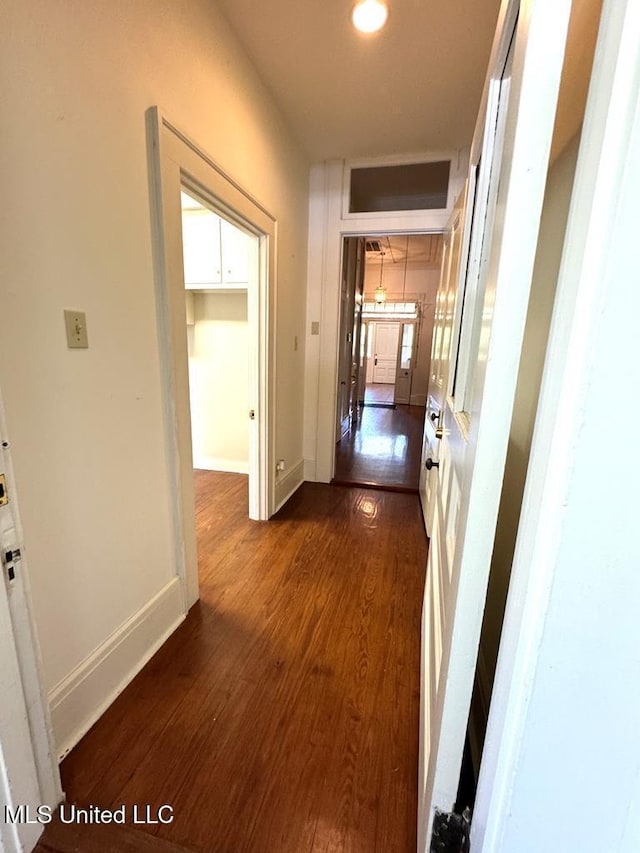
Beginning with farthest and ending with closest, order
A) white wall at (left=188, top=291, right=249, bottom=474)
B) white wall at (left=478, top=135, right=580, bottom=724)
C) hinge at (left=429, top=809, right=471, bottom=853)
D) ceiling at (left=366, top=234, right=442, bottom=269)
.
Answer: ceiling at (left=366, top=234, right=442, bottom=269) → white wall at (left=188, top=291, right=249, bottom=474) → white wall at (left=478, top=135, right=580, bottom=724) → hinge at (left=429, top=809, right=471, bottom=853)

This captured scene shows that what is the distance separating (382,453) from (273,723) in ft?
11.2

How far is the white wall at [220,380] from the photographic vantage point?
133 inches

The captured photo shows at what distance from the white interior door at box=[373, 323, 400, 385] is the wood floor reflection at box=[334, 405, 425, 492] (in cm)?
313

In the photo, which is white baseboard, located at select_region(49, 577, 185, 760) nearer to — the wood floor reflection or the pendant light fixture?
the wood floor reflection

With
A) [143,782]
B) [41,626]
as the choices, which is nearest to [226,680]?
[143,782]

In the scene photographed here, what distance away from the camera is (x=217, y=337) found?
3.44 meters

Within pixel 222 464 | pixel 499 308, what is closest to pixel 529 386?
pixel 499 308

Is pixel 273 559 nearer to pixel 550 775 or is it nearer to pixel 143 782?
pixel 143 782

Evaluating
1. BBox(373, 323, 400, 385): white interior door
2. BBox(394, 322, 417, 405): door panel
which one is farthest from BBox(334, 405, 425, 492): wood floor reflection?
BBox(373, 323, 400, 385): white interior door

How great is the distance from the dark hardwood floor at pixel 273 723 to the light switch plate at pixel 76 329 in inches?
49.5

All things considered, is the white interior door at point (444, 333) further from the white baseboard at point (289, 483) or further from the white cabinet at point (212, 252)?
the white cabinet at point (212, 252)

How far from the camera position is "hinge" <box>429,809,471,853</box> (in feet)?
2.49

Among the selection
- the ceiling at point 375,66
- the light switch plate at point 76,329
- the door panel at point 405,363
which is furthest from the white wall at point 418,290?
the light switch plate at point 76,329

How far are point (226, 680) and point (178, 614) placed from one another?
412 mm
